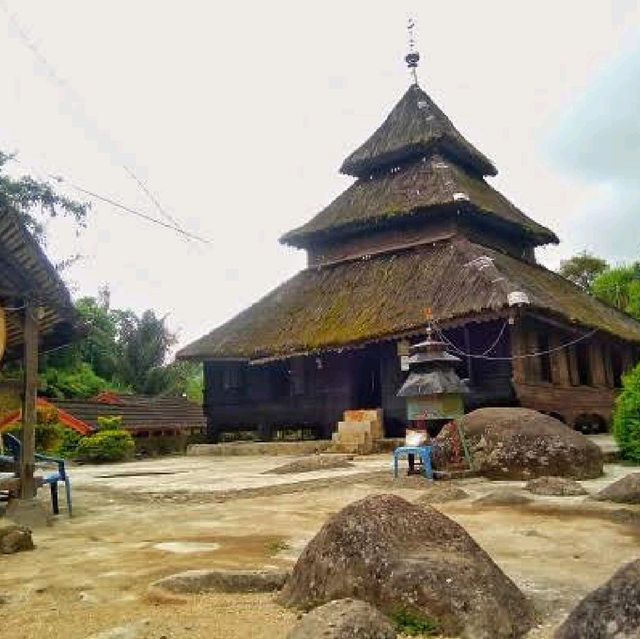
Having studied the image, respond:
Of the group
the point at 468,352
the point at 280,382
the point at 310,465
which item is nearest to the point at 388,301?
the point at 468,352

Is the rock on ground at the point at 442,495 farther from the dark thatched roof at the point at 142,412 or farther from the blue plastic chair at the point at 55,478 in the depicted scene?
the dark thatched roof at the point at 142,412

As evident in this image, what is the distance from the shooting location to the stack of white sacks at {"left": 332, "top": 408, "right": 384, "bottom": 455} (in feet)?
52.9

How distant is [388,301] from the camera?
59.9 feet

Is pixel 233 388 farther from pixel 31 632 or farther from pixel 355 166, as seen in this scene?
pixel 31 632

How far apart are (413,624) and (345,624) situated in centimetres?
49

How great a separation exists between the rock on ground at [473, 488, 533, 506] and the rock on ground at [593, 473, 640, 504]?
742 mm

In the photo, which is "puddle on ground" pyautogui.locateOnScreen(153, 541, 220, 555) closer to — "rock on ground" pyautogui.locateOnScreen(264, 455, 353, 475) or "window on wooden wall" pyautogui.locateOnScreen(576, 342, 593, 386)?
"rock on ground" pyautogui.locateOnScreen(264, 455, 353, 475)

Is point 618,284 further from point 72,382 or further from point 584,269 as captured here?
point 72,382

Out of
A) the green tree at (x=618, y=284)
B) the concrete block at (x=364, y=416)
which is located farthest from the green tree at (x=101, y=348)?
the green tree at (x=618, y=284)

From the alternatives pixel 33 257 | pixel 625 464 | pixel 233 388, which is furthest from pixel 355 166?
pixel 33 257

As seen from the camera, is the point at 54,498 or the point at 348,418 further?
the point at 348,418

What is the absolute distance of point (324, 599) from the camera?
3.30 metres

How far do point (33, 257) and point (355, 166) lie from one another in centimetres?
1737

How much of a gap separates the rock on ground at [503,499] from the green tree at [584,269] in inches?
1329
